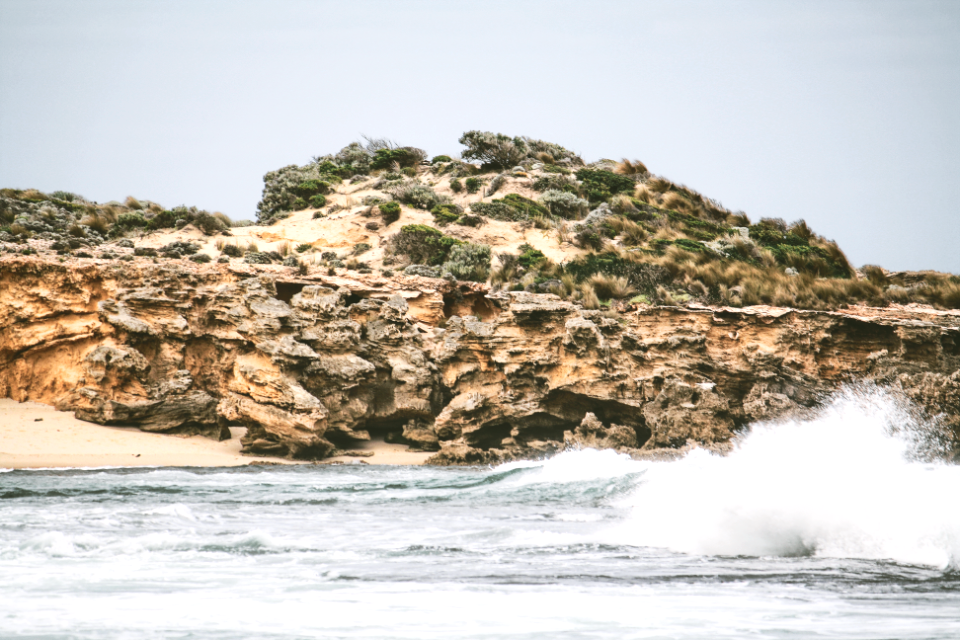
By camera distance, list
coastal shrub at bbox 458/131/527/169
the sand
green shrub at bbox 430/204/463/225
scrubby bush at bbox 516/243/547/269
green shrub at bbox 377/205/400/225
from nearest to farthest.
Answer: the sand, scrubby bush at bbox 516/243/547/269, green shrub at bbox 377/205/400/225, green shrub at bbox 430/204/463/225, coastal shrub at bbox 458/131/527/169

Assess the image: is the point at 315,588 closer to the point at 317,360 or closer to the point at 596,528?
the point at 596,528

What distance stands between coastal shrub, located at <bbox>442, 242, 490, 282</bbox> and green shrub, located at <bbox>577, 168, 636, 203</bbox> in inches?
439

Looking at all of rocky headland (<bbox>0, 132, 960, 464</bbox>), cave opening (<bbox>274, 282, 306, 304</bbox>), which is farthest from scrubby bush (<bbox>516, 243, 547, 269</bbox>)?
cave opening (<bbox>274, 282, 306, 304</bbox>)

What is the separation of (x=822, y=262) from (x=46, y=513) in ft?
82.6

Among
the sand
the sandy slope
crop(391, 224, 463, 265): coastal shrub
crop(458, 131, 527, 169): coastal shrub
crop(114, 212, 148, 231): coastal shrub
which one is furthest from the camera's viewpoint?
crop(458, 131, 527, 169): coastal shrub

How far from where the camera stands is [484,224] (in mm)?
31141

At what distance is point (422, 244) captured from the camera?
28031mm

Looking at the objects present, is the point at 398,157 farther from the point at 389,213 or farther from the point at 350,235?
the point at 350,235

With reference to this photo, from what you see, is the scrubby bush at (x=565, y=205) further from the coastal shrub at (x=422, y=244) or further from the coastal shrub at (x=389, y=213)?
the coastal shrub at (x=422, y=244)

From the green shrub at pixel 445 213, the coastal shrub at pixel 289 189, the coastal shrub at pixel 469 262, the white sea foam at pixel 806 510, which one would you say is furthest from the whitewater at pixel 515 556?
the coastal shrub at pixel 289 189

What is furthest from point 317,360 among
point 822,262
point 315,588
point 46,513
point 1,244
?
point 822,262

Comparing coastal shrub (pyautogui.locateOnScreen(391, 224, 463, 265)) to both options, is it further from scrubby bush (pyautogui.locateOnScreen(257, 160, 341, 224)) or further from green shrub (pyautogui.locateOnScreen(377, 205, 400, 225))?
scrubby bush (pyautogui.locateOnScreen(257, 160, 341, 224))

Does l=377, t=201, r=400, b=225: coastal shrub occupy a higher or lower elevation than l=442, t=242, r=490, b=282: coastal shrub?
higher

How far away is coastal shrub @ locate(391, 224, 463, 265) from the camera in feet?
90.2
